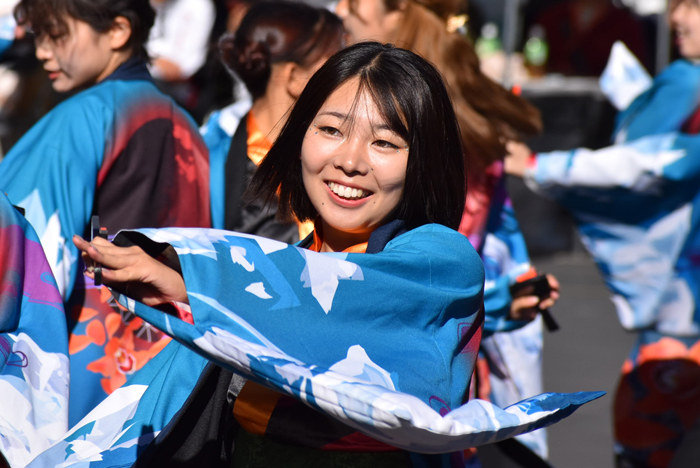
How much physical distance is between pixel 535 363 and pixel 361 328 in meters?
1.94

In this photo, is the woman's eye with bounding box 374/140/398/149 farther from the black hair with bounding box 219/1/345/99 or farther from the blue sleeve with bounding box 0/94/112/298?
the black hair with bounding box 219/1/345/99

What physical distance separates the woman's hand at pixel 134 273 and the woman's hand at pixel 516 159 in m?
2.08

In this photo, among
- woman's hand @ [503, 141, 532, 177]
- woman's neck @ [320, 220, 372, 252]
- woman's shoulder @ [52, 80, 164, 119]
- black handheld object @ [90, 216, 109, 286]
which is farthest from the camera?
woman's hand @ [503, 141, 532, 177]

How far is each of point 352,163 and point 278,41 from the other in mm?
1322

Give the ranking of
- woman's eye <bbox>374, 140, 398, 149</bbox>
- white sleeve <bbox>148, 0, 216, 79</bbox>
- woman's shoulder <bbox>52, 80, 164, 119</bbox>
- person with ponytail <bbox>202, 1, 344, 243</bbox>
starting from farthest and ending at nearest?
1. white sleeve <bbox>148, 0, 216, 79</bbox>
2. person with ponytail <bbox>202, 1, 344, 243</bbox>
3. woman's shoulder <bbox>52, 80, 164, 119</bbox>
4. woman's eye <bbox>374, 140, 398, 149</bbox>

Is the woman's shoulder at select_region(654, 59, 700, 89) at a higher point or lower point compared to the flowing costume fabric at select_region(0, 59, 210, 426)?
higher

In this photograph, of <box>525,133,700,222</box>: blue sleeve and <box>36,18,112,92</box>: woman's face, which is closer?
<box>36,18,112,92</box>: woman's face

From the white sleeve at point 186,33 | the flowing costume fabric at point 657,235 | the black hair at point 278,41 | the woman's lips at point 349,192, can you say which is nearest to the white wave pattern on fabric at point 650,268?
the flowing costume fabric at point 657,235

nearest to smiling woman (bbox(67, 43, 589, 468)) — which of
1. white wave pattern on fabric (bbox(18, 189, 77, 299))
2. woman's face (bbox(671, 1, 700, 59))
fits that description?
white wave pattern on fabric (bbox(18, 189, 77, 299))

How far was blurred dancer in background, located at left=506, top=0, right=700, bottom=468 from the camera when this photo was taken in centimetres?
325

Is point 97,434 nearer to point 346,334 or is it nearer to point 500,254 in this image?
point 346,334

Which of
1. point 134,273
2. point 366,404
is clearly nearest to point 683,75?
point 366,404

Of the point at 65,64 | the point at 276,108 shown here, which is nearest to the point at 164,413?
the point at 65,64

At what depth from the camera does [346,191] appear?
5.09 ft
